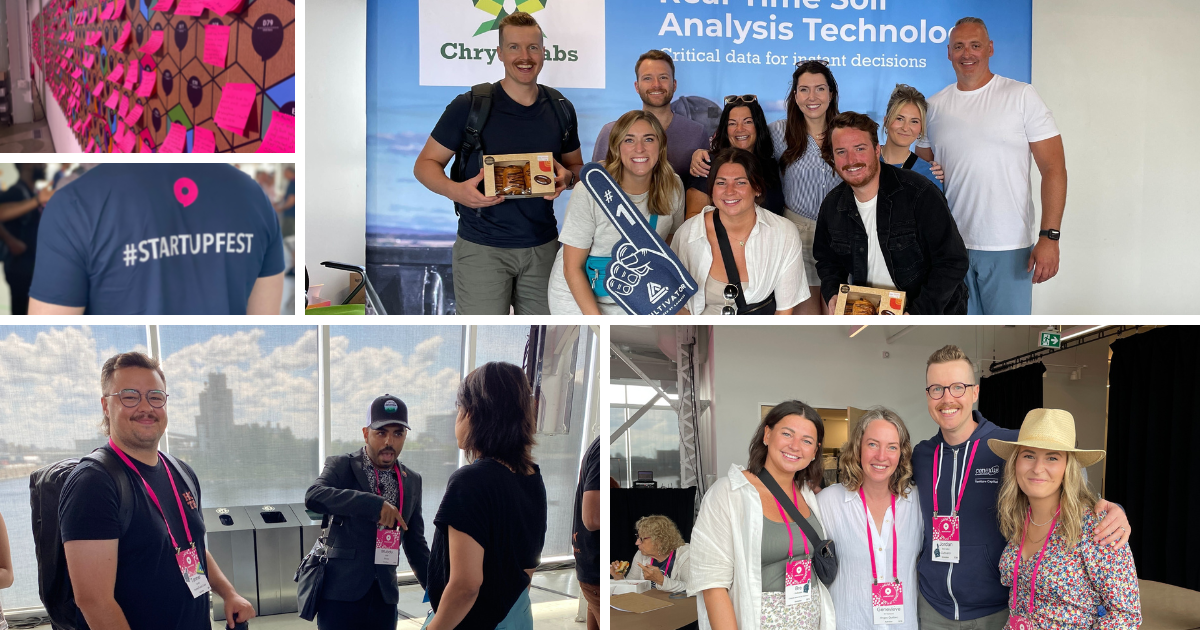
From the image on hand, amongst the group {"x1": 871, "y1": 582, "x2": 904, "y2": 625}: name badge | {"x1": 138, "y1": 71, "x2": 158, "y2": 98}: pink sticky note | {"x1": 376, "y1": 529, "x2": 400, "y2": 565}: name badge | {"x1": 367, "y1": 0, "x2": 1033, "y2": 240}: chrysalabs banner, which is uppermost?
{"x1": 367, "y1": 0, "x2": 1033, "y2": 240}: chrysalabs banner

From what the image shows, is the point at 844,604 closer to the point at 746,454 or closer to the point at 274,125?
the point at 746,454

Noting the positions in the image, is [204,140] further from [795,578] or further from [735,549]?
[795,578]

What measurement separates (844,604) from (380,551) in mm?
1255

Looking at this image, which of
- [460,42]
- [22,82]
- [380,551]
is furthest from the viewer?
[460,42]

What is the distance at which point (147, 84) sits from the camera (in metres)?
3.33

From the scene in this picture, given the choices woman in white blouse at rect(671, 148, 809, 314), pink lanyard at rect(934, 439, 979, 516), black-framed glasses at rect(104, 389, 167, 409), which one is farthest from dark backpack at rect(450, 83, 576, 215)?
pink lanyard at rect(934, 439, 979, 516)

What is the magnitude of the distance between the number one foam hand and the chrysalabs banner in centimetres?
225

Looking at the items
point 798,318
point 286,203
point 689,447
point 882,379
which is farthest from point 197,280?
point 882,379

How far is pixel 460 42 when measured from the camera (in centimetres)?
518

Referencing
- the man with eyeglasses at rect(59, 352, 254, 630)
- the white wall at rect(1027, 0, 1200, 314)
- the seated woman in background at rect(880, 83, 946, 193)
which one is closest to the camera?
the man with eyeglasses at rect(59, 352, 254, 630)

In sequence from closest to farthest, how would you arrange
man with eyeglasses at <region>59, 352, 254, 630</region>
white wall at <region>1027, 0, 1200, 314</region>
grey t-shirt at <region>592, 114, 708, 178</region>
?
1. man with eyeglasses at <region>59, 352, 254, 630</region>
2. grey t-shirt at <region>592, 114, 708, 178</region>
3. white wall at <region>1027, 0, 1200, 314</region>

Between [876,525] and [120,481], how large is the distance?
199 centimetres

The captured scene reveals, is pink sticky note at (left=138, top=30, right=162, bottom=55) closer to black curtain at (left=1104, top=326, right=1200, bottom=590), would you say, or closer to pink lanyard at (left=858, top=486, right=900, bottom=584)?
pink lanyard at (left=858, top=486, right=900, bottom=584)

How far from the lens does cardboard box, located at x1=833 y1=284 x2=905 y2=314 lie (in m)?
3.07
